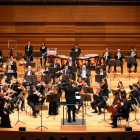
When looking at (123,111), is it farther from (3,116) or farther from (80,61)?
(80,61)

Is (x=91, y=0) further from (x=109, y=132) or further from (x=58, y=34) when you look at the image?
(x=109, y=132)

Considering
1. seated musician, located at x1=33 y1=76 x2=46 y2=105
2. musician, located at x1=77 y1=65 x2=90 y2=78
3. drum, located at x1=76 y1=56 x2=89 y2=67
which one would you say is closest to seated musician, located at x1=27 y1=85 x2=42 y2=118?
seated musician, located at x1=33 y1=76 x2=46 y2=105

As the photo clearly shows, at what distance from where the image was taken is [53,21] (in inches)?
534

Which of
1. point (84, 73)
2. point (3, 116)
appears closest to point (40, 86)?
point (3, 116)

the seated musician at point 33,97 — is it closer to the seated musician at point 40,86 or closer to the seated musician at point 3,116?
the seated musician at point 40,86

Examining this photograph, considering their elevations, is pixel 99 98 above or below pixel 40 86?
below

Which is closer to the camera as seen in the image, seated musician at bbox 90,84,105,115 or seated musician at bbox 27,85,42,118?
seated musician at bbox 27,85,42,118

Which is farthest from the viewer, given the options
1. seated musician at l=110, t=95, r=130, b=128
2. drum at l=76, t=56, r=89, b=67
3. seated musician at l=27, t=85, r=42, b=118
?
drum at l=76, t=56, r=89, b=67

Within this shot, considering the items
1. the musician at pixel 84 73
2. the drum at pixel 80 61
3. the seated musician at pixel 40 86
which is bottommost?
the seated musician at pixel 40 86

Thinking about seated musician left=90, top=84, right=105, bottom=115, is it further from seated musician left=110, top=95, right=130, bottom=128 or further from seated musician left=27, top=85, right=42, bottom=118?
seated musician left=27, top=85, right=42, bottom=118

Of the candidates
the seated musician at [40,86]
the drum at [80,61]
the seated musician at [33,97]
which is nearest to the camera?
the seated musician at [33,97]

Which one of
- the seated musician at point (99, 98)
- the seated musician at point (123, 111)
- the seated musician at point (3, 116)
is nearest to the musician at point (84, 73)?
the seated musician at point (99, 98)

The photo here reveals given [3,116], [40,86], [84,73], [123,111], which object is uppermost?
[84,73]

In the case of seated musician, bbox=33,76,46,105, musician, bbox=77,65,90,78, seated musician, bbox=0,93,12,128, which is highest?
musician, bbox=77,65,90,78
